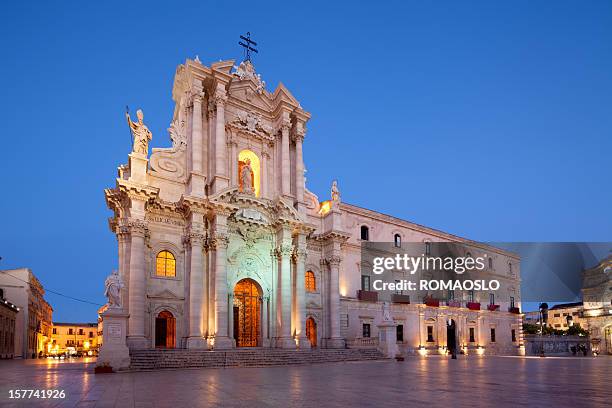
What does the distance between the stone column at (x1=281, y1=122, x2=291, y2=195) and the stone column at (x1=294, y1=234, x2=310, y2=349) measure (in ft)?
12.8

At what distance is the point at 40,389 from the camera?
1362cm

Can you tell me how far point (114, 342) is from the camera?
23.2 m

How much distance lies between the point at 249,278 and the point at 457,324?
26.6 metres

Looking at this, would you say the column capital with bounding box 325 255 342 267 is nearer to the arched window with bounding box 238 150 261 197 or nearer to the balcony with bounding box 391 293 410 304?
the arched window with bounding box 238 150 261 197

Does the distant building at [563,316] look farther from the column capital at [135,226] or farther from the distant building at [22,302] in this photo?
the distant building at [22,302]

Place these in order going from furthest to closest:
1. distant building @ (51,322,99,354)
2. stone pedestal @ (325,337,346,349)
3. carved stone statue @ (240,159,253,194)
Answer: distant building @ (51,322,99,354)
stone pedestal @ (325,337,346,349)
carved stone statue @ (240,159,253,194)

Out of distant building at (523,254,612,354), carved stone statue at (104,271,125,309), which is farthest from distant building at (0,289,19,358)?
distant building at (523,254,612,354)

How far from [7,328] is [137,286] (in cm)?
3920

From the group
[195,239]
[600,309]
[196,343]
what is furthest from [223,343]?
[600,309]

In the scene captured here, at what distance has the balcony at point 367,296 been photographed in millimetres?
41500

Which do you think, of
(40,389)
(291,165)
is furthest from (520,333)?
(40,389)

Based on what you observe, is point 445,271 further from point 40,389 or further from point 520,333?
point 40,389

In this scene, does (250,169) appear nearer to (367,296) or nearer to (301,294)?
(301,294)

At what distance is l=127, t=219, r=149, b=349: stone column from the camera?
27406mm
